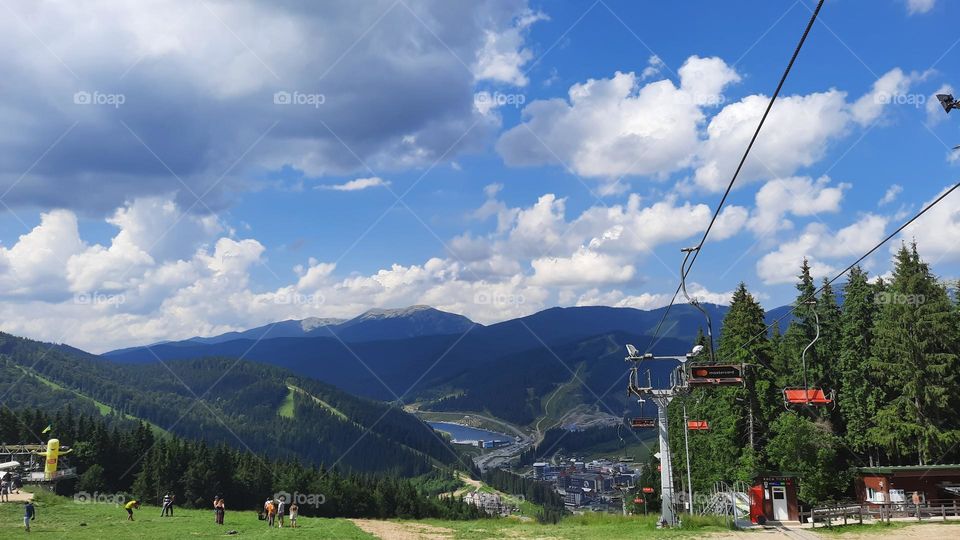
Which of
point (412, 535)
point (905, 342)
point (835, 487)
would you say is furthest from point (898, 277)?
point (412, 535)

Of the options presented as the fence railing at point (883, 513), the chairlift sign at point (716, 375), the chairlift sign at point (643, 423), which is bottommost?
the fence railing at point (883, 513)

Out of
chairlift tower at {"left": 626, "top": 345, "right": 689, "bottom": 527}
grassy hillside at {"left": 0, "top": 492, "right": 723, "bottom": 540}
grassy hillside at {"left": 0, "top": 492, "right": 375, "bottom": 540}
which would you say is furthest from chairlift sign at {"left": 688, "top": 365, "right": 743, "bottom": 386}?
grassy hillside at {"left": 0, "top": 492, "right": 375, "bottom": 540}

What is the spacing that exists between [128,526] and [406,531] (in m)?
15.0

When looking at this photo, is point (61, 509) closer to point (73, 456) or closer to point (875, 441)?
point (73, 456)

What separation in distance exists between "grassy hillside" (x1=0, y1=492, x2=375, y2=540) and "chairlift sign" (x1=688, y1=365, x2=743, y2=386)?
1800 cm

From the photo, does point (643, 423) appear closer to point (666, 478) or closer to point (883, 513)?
point (666, 478)

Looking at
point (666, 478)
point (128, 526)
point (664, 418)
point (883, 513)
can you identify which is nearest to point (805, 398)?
point (664, 418)

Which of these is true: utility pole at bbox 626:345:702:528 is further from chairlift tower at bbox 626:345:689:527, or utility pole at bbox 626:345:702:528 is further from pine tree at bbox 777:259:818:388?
pine tree at bbox 777:259:818:388

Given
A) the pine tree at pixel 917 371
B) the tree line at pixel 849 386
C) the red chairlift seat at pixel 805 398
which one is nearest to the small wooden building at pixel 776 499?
the tree line at pixel 849 386

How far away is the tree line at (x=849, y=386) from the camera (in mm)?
41875

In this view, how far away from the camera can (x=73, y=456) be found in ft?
267

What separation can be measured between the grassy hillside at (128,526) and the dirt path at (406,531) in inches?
41.5

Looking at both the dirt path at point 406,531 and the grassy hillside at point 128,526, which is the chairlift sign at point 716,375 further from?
the grassy hillside at point 128,526

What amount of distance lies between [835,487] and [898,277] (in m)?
17.7
